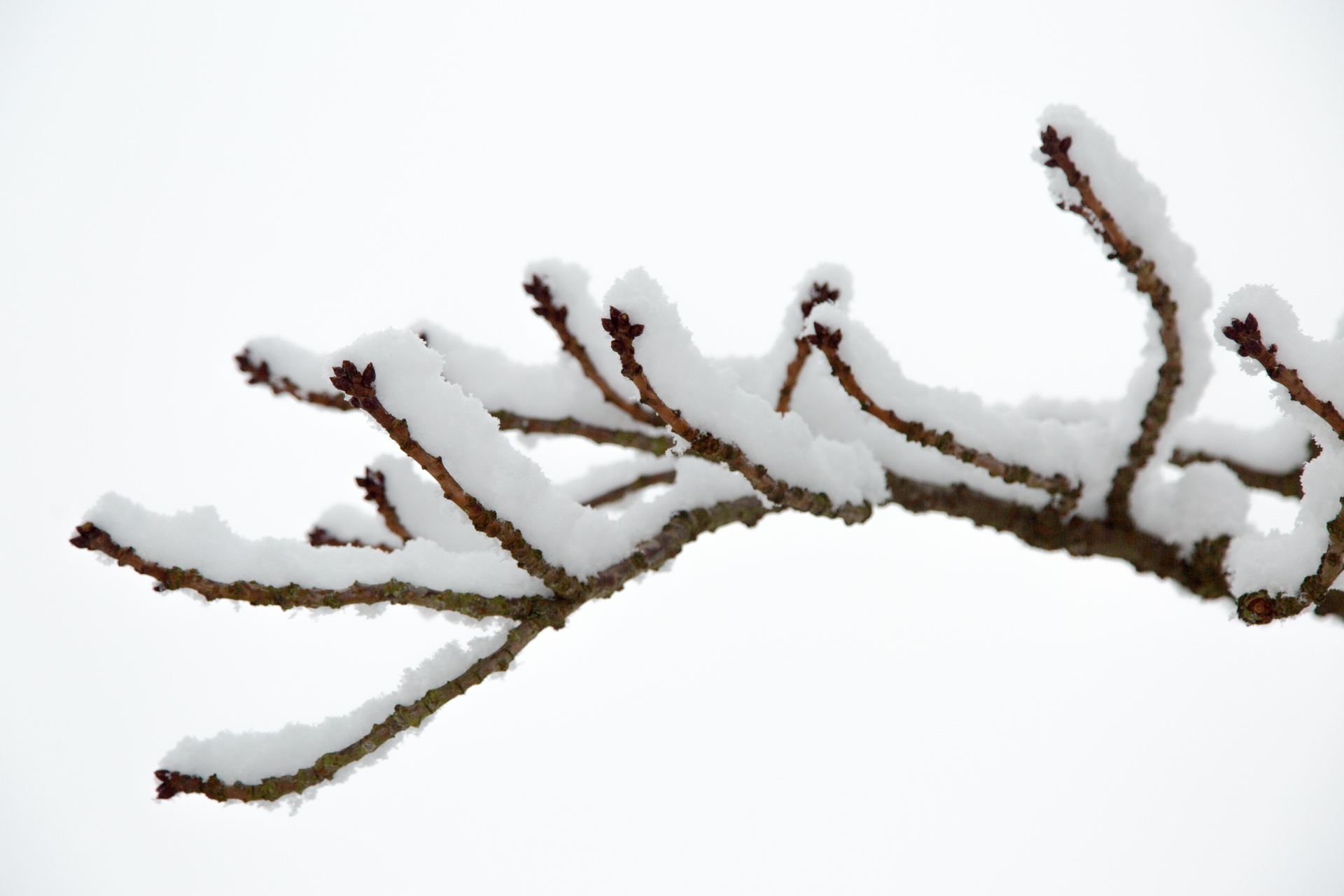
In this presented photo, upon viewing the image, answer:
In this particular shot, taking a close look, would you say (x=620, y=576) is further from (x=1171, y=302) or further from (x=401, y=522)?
(x=1171, y=302)

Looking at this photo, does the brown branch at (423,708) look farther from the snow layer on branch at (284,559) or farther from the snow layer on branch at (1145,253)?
the snow layer on branch at (1145,253)

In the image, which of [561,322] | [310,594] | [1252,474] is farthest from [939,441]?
[1252,474]

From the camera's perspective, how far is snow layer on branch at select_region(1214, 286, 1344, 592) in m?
1.38

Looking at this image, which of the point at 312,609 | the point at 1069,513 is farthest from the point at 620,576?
the point at 1069,513

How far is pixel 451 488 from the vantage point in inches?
52.6

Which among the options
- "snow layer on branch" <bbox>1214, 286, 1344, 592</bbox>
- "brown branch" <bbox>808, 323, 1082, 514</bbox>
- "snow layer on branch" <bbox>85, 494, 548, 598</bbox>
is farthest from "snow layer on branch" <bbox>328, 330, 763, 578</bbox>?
"snow layer on branch" <bbox>1214, 286, 1344, 592</bbox>

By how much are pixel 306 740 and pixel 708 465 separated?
3.12ft

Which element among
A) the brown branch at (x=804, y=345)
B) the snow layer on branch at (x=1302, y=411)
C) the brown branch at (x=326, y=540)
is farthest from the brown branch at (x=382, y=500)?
the snow layer on branch at (x=1302, y=411)

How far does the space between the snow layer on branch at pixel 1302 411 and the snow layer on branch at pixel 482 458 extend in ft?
3.58

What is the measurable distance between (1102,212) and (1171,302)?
353 mm

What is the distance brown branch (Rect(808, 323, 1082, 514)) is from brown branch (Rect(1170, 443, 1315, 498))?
2.37 feet

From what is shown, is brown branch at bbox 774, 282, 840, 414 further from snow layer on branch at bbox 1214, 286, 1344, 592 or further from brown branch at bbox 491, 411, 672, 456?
snow layer on branch at bbox 1214, 286, 1344, 592

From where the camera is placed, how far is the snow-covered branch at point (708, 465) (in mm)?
1368

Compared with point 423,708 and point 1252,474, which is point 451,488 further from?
point 1252,474
